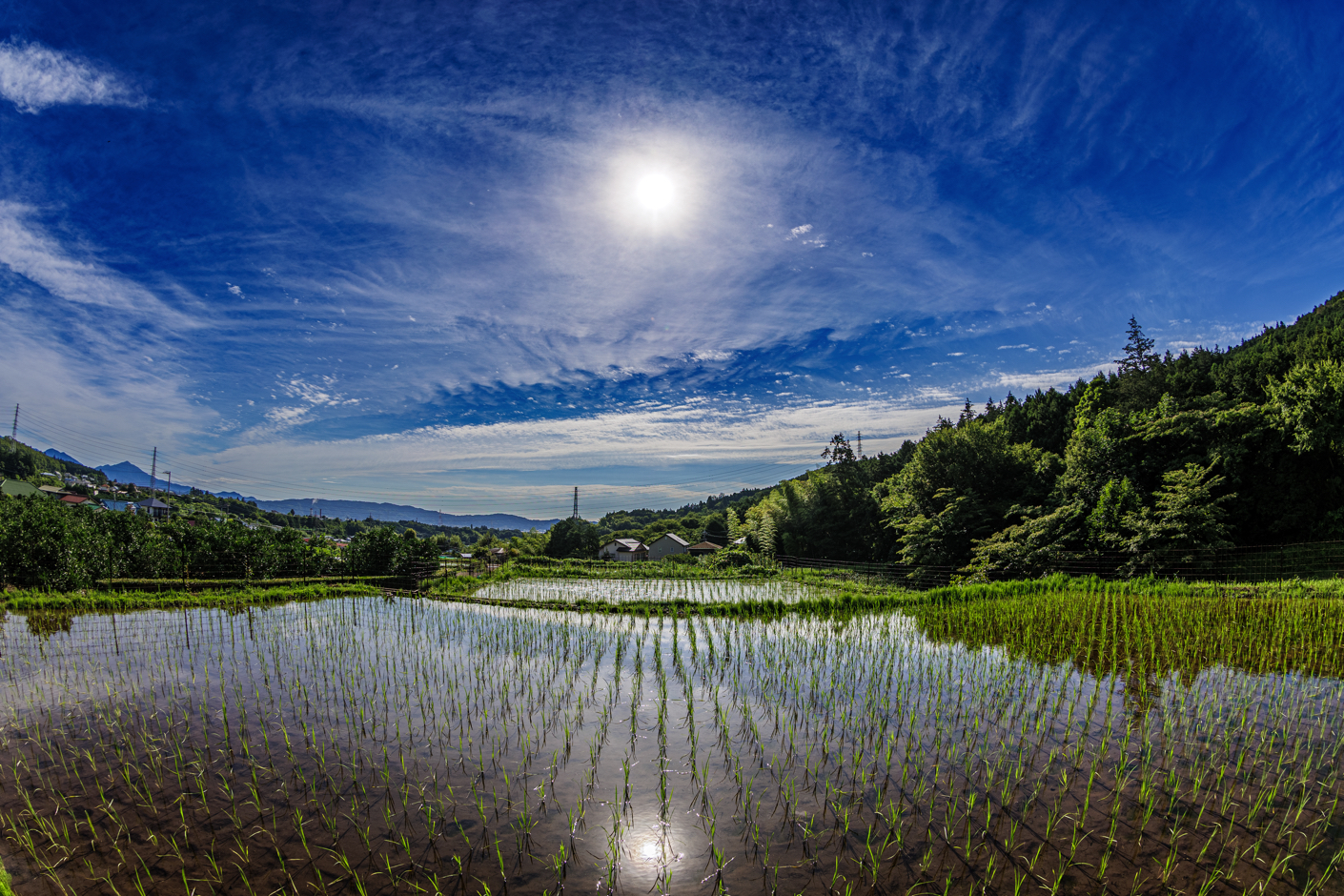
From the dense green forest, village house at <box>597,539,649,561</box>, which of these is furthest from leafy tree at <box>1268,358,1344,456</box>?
village house at <box>597,539,649,561</box>

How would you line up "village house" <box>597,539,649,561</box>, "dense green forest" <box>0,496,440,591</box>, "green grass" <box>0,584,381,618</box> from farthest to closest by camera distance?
1. "village house" <box>597,539,649,561</box>
2. "dense green forest" <box>0,496,440,591</box>
3. "green grass" <box>0,584,381,618</box>

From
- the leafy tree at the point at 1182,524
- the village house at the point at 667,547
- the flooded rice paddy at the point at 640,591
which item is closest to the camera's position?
the flooded rice paddy at the point at 640,591

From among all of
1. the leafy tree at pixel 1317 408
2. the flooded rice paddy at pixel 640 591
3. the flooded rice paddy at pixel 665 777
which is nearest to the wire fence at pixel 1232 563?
the leafy tree at pixel 1317 408

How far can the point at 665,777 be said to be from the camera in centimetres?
504

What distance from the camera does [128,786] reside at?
4863 millimetres

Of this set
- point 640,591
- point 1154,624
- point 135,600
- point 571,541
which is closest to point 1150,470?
point 1154,624

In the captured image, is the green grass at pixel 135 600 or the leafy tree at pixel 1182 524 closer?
the green grass at pixel 135 600

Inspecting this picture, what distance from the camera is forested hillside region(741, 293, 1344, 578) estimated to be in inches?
756

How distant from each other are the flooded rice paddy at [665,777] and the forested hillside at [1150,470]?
16896 millimetres

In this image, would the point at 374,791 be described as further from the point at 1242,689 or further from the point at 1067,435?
the point at 1067,435

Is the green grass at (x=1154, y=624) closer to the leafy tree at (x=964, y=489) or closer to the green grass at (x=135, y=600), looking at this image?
the leafy tree at (x=964, y=489)

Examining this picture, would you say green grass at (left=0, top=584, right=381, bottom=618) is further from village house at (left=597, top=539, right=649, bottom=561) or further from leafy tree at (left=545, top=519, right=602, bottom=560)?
village house at (left=597, top=539, right=649, bottom=561)

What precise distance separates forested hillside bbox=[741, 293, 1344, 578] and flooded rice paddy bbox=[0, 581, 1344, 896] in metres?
16.9

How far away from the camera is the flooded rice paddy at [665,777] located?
3.72 m
